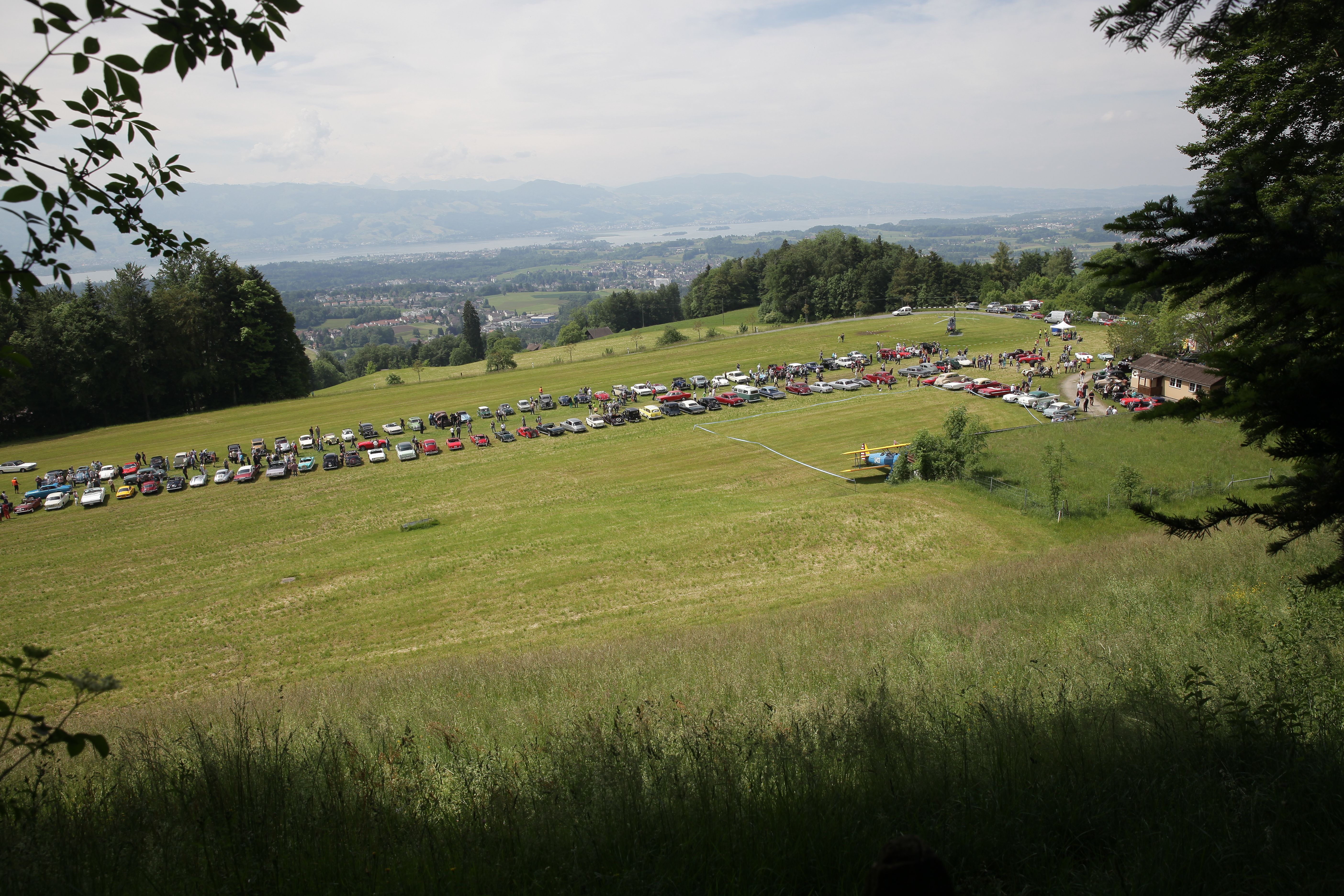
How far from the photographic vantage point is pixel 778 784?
4277mm

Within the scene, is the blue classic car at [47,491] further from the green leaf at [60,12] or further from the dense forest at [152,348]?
the green leaf at [60,12]

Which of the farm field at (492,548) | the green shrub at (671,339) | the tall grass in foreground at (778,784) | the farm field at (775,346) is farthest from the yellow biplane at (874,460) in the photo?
the green shrub at (671,339)

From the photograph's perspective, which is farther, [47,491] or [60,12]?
[47,491]

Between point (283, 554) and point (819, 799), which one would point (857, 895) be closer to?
point (819, 799)

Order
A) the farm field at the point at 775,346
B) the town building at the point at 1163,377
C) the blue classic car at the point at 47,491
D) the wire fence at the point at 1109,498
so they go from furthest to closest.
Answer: the farm field at the point at 775,346
the blue classic car at the point at 47,491
the town building at the point at 1163,377
the wire fence at the point at 1109,498

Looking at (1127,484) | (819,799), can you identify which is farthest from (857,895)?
(1127,484)

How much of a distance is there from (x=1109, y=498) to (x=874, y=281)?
98.5 meters

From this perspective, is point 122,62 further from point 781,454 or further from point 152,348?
point 152,348

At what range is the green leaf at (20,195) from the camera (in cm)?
346

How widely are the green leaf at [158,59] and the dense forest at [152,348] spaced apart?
7538cm

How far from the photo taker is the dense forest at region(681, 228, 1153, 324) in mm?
114875

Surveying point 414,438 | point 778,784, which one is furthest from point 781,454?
point 778,784

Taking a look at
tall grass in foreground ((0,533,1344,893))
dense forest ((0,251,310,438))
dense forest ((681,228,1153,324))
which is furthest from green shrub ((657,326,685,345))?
tall grass in foreground ((0,533,1344,893))

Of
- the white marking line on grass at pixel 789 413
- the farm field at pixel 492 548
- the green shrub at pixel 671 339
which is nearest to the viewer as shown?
the farm field at pixel 492 548
